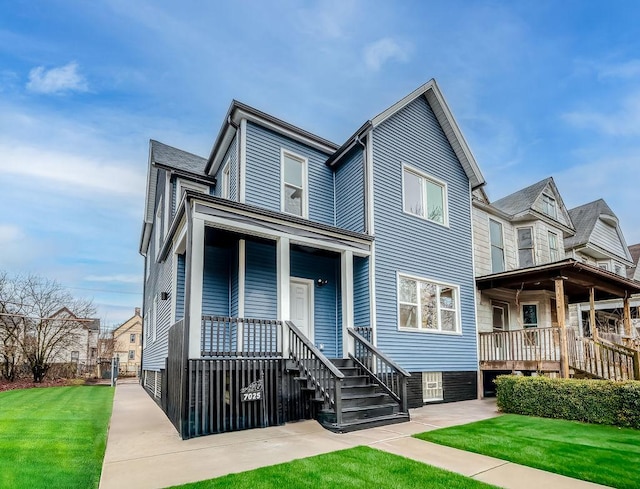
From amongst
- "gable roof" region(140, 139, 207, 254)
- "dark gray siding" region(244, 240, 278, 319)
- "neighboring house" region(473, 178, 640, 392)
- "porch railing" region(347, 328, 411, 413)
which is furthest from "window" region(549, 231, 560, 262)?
"gable roof" region(140, 139, 207, 254)

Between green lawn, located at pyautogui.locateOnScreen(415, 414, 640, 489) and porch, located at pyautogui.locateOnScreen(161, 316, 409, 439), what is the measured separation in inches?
51.6

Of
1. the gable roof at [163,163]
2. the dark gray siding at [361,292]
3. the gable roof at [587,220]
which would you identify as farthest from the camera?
the gable roof at [587,220]

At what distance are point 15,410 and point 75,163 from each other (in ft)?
26.1

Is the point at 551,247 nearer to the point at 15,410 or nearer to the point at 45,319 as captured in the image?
the point at 15,410

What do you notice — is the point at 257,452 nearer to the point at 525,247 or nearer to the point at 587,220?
the point at 525,247

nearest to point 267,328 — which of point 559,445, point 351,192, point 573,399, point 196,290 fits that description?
point 196,290

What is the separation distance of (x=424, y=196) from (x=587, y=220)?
1361 cm

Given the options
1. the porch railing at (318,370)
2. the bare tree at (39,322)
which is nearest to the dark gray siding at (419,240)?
the porch railing at (318,370)

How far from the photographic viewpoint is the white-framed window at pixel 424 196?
1191cm

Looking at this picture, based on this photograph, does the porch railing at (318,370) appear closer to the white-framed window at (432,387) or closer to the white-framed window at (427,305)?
the white-framed window at (427,305)

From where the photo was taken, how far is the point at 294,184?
11.3m

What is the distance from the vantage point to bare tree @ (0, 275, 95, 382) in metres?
19.9

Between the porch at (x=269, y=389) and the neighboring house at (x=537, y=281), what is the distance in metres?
4.90

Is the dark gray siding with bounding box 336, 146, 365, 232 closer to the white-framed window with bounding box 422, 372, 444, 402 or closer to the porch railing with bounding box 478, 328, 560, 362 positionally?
the white-framed window with bounding box 422, 372, 444, 402
